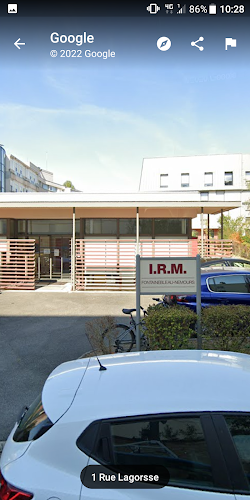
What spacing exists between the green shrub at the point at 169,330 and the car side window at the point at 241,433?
123 inches

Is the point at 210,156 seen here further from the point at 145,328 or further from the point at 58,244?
the point at 145,328

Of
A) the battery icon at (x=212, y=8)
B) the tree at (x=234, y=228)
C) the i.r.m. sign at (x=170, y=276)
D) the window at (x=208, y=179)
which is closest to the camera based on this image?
the battery icon at (x=212, y=8)

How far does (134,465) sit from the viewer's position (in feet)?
5.04

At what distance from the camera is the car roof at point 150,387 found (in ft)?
5.46

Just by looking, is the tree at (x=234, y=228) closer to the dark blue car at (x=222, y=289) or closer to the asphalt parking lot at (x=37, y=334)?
the asphalt parking lot at (x=37, y=334)

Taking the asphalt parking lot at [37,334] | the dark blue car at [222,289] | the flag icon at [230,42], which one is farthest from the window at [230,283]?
the flag icon at [230,42]

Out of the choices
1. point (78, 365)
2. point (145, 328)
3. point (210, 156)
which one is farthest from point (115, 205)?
point (210, 156)

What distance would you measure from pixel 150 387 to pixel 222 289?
6103 mm

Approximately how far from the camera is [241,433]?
1.64 metres

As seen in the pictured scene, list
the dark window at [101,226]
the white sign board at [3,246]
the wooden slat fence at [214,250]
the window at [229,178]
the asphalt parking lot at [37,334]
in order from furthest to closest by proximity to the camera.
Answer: the window at [229,178] < the dark window at [101,226] < the white sign board at [3,246] < the wooden slat fence at [214,250] < the asphalt parking lot at [37,334]

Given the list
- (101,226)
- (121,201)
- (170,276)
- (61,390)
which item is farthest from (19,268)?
(61,390)

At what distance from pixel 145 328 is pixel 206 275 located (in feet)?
9.78

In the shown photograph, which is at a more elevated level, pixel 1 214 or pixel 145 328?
pixel 1 214

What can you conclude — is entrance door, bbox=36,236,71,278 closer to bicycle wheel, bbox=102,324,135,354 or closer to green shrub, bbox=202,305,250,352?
bicycle wheel, bbox=102,324,135,354
